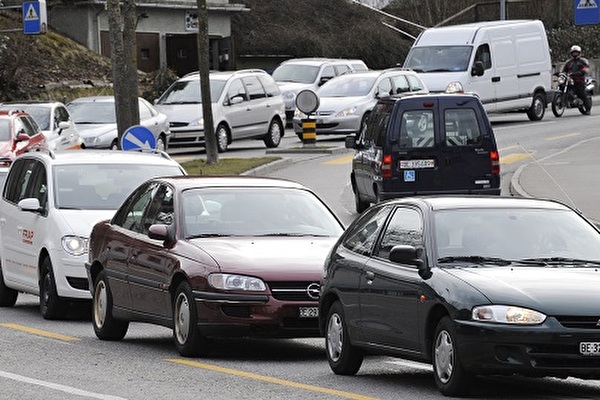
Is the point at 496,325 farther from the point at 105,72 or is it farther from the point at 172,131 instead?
the point at 105,72

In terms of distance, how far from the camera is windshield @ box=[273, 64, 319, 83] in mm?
49719

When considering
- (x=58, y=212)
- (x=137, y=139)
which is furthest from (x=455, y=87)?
(x=58, y=212)

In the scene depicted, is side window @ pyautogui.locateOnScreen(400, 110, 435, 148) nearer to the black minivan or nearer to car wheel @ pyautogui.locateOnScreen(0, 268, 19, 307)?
the black minivan

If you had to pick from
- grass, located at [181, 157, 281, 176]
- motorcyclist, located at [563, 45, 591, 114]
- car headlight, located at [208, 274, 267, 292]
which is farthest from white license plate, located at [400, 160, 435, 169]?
motorcyclist, located at [563, 45, 591, 114]

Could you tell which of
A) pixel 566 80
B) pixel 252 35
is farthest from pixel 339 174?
pixel 252 35

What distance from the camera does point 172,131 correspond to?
4047cm

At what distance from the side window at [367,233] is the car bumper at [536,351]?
212cm

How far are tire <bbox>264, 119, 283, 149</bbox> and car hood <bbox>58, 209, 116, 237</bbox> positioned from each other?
2464 cm

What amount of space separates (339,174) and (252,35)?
30.2 meters

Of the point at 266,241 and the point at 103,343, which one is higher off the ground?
the point at 266,241

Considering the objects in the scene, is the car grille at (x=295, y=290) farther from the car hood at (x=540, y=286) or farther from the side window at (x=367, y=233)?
the car hood at (x=540, y=286)

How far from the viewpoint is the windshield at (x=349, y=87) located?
40.6m

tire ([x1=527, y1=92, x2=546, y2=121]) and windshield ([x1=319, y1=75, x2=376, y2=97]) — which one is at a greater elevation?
windshield ([x1=319, y1=75, x2=376, y2=97])

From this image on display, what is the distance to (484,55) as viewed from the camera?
43281 millimetres
